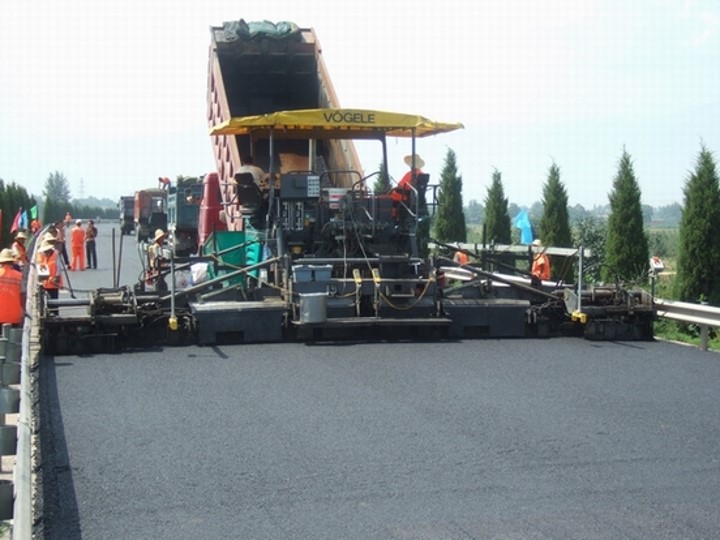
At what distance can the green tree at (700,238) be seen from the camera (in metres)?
17.7

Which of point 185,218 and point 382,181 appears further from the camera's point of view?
point 185,218

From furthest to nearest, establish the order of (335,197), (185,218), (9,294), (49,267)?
(185,218) → (49,267) → (335,197) → (9,294)

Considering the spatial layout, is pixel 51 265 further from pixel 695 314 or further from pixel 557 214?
pixel 557 214

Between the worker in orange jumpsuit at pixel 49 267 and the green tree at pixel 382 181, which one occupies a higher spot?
the green tree at pixel 382 181

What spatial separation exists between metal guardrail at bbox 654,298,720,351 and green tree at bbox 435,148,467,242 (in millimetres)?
19579

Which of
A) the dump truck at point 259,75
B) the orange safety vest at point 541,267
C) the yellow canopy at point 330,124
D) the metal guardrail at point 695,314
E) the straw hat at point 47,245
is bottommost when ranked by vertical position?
the metal guardrail at point 695,314

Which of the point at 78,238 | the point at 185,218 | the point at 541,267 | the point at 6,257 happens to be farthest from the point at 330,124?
the point at 78,238

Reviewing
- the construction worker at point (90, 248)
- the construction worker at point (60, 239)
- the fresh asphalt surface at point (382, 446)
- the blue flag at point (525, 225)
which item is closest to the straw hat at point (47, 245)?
the construction worker at point (60, 239)

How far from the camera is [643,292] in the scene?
39.6ft

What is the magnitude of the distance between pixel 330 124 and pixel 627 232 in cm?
1061

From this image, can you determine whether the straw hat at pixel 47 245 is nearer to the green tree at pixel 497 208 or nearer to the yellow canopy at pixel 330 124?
the yellow canopy at pixel 330 124

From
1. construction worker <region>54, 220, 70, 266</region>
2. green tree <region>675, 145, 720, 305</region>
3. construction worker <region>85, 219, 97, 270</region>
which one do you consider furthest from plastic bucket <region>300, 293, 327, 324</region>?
construction worker <region>85, 219, 97, 270</region>

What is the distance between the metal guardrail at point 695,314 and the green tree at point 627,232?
9.09 m

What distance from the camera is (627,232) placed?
21.4 m
